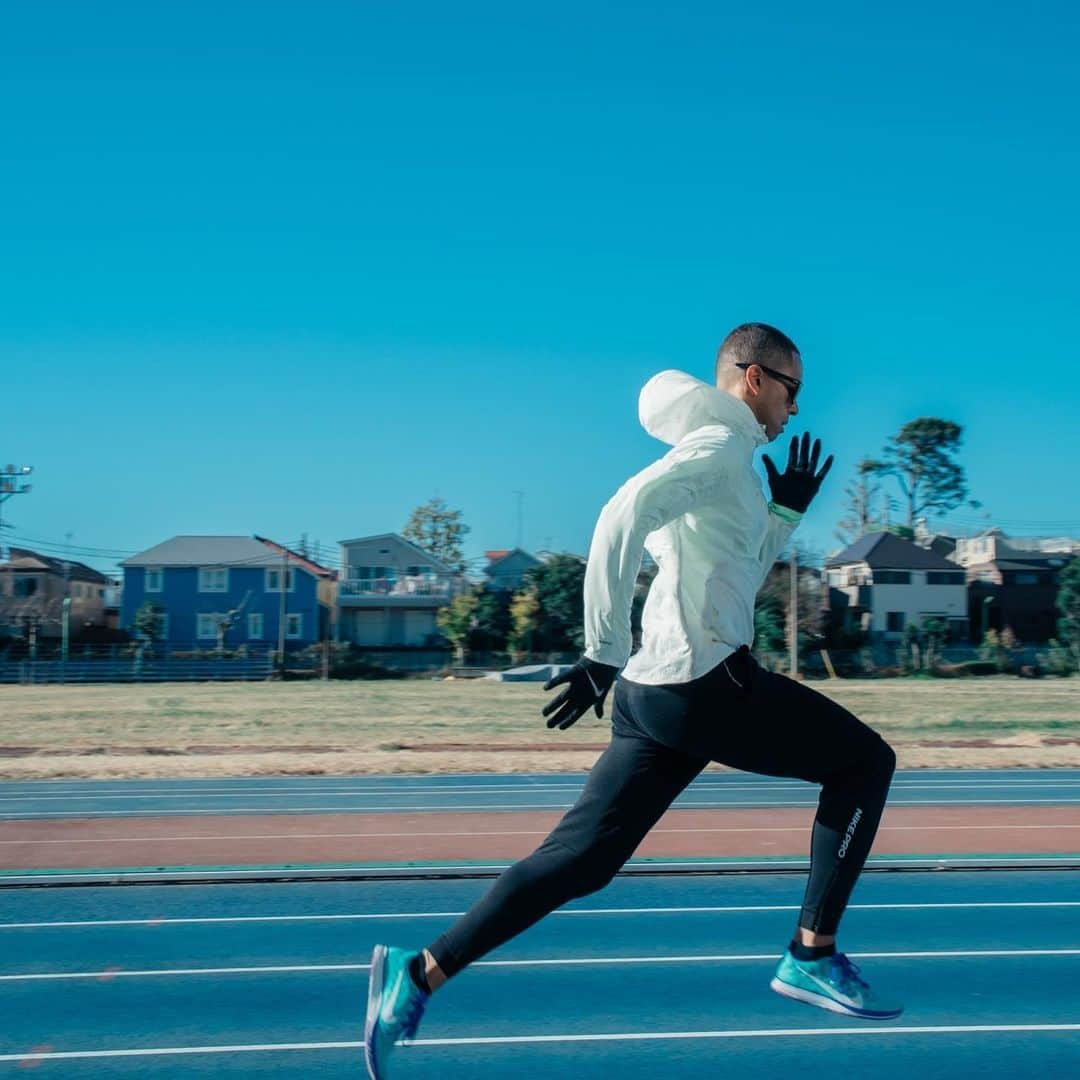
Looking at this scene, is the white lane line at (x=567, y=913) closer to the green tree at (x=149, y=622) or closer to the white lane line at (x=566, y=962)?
the white lane line at (x=566, y=962)

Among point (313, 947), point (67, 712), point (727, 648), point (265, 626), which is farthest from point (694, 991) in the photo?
point (265, 626)

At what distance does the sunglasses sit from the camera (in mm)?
3684

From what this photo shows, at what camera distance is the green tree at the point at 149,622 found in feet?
201

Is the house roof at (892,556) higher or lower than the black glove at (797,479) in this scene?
higher

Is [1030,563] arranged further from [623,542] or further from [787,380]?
[623,542]

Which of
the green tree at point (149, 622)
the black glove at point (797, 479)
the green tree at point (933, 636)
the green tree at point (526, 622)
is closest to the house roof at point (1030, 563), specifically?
the green tree at point (933, 636)

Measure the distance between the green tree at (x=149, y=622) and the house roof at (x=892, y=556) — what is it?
3425cm

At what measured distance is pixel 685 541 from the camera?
3443mm

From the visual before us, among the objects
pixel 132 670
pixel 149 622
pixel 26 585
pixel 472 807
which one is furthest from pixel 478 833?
pixel 26 585

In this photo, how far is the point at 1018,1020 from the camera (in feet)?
16.1

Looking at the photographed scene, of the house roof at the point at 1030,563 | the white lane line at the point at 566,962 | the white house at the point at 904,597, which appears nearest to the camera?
the white lane line at the point at 566,962

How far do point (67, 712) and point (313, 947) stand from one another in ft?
92.8

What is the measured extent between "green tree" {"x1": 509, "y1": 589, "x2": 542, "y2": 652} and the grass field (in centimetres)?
1478

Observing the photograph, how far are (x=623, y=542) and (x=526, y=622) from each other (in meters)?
56.0
